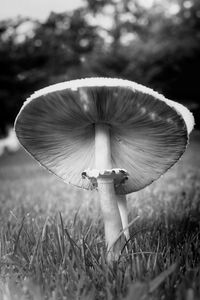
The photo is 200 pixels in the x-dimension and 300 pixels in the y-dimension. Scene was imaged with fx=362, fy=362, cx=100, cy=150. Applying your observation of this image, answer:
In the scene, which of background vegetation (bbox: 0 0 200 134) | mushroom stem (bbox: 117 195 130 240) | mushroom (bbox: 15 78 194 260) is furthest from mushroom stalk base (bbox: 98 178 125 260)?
background vegetation (bbox: 0 0 200 134)

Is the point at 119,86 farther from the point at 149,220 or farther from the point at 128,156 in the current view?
the point at 149,220

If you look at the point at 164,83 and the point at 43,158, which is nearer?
the point at 43,158

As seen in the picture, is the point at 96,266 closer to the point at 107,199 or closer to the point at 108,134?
the point at 107,199

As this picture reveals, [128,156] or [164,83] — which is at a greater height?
[164,83]

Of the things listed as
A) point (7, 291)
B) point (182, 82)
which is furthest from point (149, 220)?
point (182, 82)

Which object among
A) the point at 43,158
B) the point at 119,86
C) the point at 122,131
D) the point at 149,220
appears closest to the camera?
the point at 119,86

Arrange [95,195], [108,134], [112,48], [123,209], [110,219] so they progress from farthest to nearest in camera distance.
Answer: [112,48] < [95,195] < [123,209] < [108,134] < [110,219]

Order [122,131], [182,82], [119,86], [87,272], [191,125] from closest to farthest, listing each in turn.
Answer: [119,86] < [87,272] < [191,125] < [122,131] < [182,82]

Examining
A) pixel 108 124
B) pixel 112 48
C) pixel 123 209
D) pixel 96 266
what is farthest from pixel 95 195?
pixel 112 48
